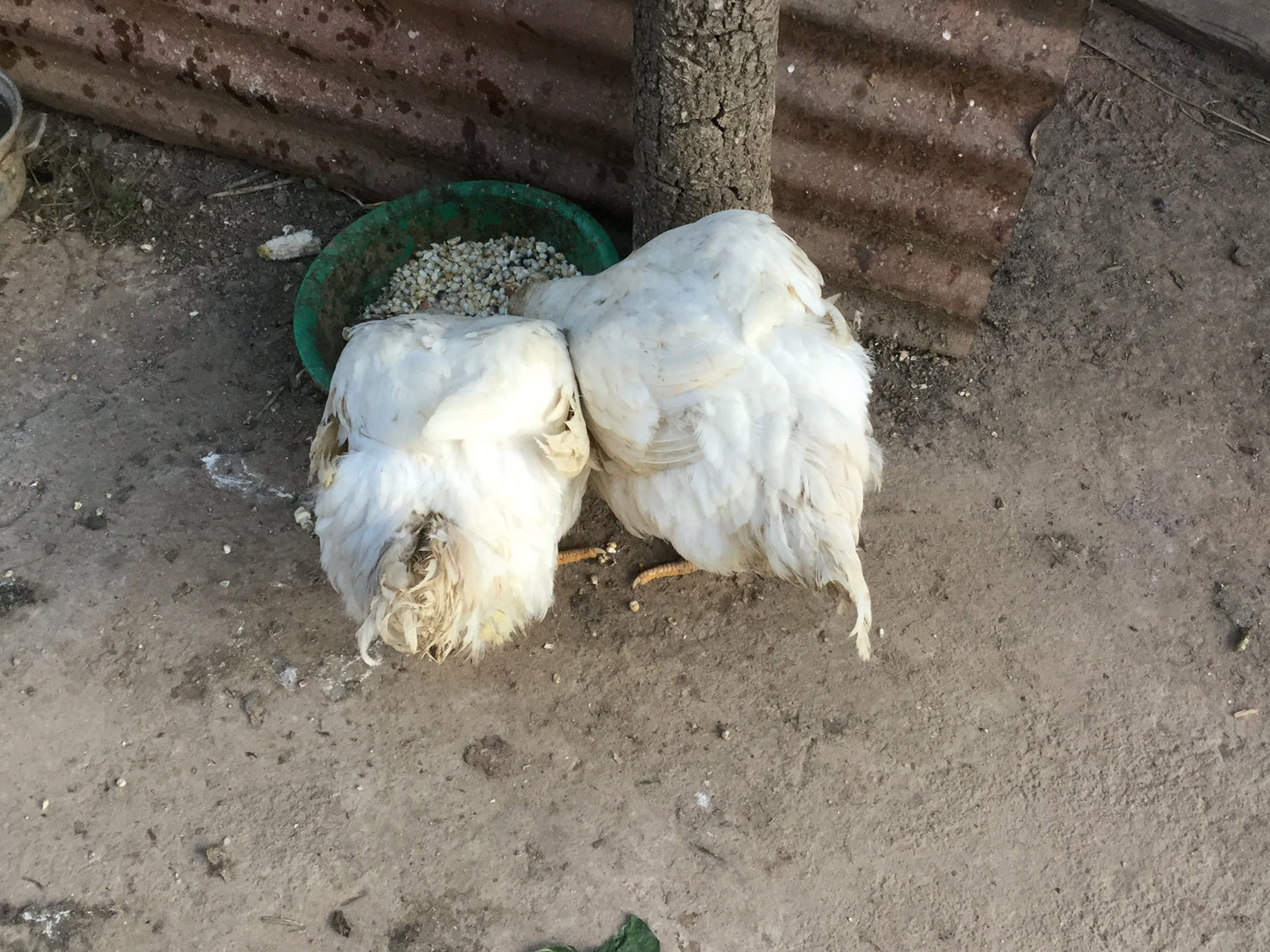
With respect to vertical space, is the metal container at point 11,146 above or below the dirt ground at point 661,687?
above

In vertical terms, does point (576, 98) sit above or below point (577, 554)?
above

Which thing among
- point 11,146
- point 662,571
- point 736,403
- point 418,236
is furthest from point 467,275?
point 11,146

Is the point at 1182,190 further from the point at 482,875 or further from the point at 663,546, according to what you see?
the point at 482,875

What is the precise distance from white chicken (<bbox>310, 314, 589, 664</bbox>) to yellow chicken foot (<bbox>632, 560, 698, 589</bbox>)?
2.09 ft

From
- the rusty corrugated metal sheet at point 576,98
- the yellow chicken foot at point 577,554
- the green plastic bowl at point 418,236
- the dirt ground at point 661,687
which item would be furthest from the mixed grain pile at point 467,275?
the yellow chicken foot at point 577,554

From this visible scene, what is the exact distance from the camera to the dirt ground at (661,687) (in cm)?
218

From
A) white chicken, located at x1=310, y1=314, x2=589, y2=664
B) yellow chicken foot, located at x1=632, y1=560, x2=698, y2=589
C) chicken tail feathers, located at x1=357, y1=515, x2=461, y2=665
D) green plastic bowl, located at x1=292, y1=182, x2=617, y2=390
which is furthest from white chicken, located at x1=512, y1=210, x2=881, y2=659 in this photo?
green plastic bowl, located at x1=292, y1=182, x2=617, y2=390

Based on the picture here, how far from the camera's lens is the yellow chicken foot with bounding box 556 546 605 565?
8.59 feet

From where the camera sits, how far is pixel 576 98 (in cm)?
278

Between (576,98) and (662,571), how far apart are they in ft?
4.83

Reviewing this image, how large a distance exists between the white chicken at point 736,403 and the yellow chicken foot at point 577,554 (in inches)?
24.8

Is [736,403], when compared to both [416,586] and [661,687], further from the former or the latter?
[661,687]

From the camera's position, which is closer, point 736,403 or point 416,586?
point 416,586

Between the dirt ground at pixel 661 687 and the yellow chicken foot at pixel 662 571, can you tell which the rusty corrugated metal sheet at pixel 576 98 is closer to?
the dirt ground at pixel 661 687
